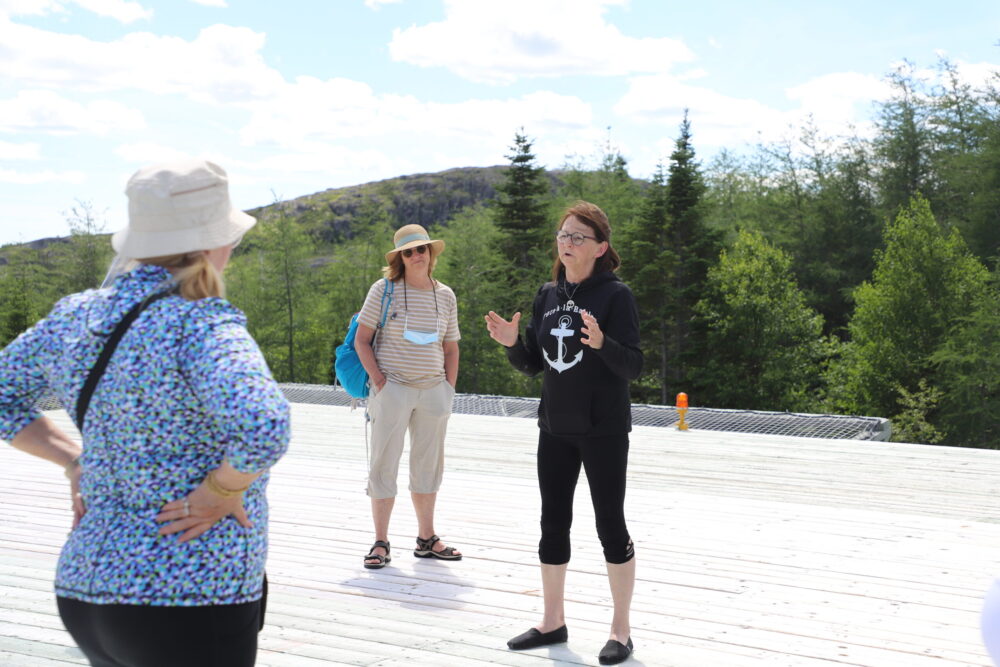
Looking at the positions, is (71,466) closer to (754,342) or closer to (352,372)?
(352,372)

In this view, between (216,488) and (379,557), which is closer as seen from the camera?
(216,488)

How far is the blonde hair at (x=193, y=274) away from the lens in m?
1.70

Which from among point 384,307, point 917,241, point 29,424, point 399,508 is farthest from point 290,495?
point 917,241

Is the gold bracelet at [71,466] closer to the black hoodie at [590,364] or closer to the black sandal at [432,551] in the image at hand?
the black hoodie at [590,364]

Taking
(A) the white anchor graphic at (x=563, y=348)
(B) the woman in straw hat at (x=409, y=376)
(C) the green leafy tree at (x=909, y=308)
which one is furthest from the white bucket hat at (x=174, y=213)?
(C) the green leafy tree at (x=909, y=308)

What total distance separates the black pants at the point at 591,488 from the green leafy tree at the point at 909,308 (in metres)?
29.8

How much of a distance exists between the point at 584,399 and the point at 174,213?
1.92 m

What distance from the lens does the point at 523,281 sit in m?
37.0

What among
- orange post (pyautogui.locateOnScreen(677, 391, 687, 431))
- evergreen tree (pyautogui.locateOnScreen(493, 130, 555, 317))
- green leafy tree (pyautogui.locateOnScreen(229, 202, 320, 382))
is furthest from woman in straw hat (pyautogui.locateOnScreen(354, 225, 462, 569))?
green leafy tree (pyautogui.locateOnScreen(229, 202, 320, 382))

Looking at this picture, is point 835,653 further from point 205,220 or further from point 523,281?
point 523,281

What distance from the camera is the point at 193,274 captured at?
171 cm

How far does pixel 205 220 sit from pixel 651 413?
884 cm

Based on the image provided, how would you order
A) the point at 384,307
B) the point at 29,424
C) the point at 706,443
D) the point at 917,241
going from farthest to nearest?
the point at 917,241 → the point at 706,443 → the point at 384,307 → the point at 29,424

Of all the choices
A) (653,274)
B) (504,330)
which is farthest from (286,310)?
(504,330)
